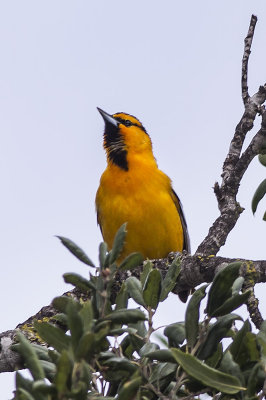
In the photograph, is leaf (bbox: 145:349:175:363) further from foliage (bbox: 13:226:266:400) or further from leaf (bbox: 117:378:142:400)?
leaf (bbox: 117:378:142:400)

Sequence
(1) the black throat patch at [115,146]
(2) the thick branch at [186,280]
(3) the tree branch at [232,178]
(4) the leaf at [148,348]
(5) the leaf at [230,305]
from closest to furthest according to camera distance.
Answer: (5) the leaf at [230,305] < (4) the leaf at [148,348] < (2) the thick branch at [186,280] < (3) the tree branch at [232,178] < (1) the black throat patch at [115,146]

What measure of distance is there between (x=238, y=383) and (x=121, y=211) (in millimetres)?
4663

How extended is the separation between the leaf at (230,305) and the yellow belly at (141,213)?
4.25 m

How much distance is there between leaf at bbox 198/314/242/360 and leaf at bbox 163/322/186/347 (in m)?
0.08

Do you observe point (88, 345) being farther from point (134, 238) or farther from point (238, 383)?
point (134, 238)

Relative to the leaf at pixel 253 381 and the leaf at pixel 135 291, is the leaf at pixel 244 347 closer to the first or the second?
the leaf at pixel 253 381

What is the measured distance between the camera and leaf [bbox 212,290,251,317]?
2192mm

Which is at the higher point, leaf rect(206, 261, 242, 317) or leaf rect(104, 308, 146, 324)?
leaf rect(206, 261, 242, 317)

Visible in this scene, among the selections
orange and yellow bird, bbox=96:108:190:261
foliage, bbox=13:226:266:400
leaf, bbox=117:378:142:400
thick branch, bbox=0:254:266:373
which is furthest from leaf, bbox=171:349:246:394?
orange and yellow bird, bbox=96:108:190:261

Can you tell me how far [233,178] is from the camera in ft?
17.0

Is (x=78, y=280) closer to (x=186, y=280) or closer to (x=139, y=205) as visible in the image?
(x=186, y=280)

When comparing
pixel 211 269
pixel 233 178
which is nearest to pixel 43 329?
pixel 211 269

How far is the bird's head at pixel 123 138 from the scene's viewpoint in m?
7.37

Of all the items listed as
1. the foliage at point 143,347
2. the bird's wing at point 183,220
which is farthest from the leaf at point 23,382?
the bird's wing at point 183,220
